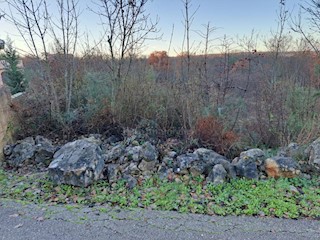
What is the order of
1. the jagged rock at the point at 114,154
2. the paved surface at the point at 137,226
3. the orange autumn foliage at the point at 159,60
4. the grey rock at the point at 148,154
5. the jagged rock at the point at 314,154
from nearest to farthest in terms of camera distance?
the paved surface at the point at 137,226
the jagged rock at the point at 314,154
the grey rock at the point at 148,154
the jagged rock at the point at 114,154
the orange autumn foliage at the point at 159,60

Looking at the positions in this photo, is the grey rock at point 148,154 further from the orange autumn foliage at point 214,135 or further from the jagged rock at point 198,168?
the orange autumn foliage at point 214,135

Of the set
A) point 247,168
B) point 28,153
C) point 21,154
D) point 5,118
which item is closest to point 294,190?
point 247,168

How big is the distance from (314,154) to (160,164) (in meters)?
2.37

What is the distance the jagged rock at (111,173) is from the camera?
370 cm

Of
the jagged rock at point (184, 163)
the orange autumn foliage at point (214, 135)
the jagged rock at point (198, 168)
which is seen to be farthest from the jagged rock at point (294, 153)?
the jagged rock at point (184, 163)

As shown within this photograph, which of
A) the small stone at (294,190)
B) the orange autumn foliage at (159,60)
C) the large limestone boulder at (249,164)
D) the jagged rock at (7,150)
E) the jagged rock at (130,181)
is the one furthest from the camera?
the orange autumn foliage at (159,60)

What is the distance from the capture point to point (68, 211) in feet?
9.64

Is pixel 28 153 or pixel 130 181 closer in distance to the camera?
pixel 130 181

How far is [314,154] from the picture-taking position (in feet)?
12.7

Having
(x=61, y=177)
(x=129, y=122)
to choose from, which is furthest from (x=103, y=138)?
(x=61, y=177)

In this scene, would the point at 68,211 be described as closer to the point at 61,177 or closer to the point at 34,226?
the point at 34,226

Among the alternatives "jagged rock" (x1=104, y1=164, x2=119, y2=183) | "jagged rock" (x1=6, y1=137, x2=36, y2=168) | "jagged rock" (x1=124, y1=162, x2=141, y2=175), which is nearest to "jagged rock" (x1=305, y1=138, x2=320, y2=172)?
"jagged rock" (x1=124, y1=162, x2=141, y2=175)

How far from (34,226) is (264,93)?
5207mm

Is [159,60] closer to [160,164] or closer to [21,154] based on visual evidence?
[160,164]
